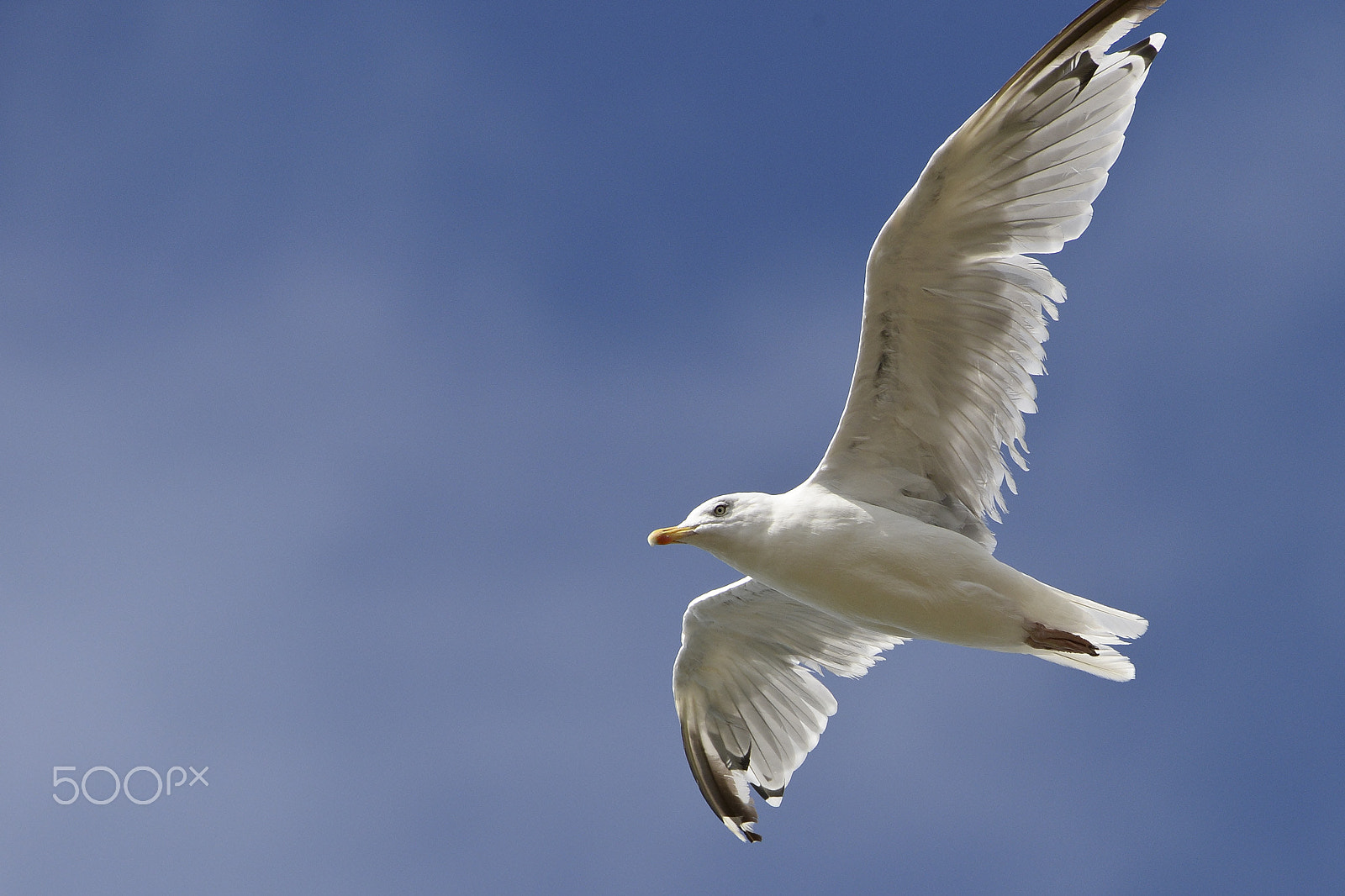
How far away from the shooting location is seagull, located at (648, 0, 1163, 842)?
281 inches

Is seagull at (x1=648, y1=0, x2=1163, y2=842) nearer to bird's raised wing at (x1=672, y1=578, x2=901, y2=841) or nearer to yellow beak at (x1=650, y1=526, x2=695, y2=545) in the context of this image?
yellow beak at (x1=650, y1=526, x2=695, y2=545)

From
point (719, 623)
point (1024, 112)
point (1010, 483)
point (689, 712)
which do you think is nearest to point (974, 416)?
point (1010, 483)

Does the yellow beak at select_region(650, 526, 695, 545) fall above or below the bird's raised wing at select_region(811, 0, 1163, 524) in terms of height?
below

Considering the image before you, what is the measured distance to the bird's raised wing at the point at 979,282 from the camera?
711 centimetres

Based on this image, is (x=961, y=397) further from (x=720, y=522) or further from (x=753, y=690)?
(x=753, y=690)

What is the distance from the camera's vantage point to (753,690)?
970 cm

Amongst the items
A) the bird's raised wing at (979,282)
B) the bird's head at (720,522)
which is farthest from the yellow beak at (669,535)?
the bird's raised wing at (979,282)

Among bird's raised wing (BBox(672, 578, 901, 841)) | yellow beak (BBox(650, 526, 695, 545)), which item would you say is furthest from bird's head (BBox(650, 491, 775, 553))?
bird's raised wing (BBox(672, 578, 901, 841))

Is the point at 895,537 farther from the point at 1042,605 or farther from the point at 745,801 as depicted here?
the point at 745,801

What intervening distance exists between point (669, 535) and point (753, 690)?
85.6 inches

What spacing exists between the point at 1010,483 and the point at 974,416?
0.48 metres

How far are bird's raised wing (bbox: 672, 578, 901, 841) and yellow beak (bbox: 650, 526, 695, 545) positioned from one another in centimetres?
128

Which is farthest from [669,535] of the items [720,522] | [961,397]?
[961,397]

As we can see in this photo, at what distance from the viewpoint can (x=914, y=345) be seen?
7652 millimetres
